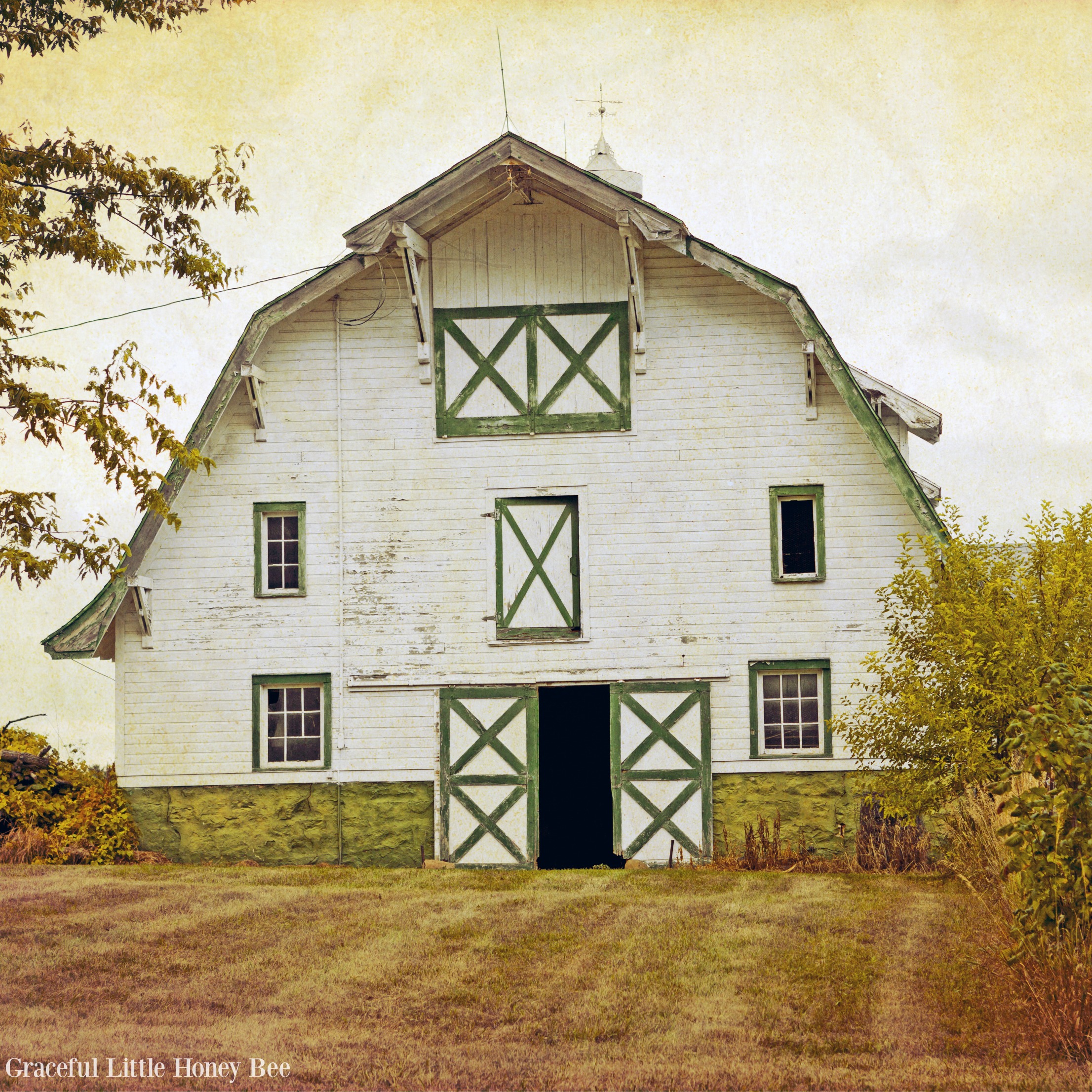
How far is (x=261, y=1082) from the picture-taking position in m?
9.43

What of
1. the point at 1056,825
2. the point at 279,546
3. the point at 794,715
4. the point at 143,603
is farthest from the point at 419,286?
the point at 1056,825

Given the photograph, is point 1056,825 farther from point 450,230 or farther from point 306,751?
point 450,230

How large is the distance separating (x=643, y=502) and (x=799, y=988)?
9.49m

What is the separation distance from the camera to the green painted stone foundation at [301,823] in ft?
65.4

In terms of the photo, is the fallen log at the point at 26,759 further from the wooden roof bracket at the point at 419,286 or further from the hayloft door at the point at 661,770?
the hayloft door at the point at 661,770

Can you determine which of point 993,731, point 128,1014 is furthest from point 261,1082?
point 993,731

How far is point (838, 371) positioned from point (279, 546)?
8.30 m

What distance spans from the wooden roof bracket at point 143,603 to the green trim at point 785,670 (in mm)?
8568

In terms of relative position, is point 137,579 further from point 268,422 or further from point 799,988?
point 799,988

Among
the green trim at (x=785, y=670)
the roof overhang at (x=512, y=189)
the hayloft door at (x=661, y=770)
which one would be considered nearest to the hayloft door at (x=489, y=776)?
the hayloft door at (x=661, y=770)

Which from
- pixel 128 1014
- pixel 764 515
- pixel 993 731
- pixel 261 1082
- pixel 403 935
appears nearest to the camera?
pixel 261 1082

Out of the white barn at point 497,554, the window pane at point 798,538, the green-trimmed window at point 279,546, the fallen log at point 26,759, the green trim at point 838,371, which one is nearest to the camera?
the green trim at point 838,371

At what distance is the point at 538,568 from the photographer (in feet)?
66.3

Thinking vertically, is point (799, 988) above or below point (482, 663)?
below
